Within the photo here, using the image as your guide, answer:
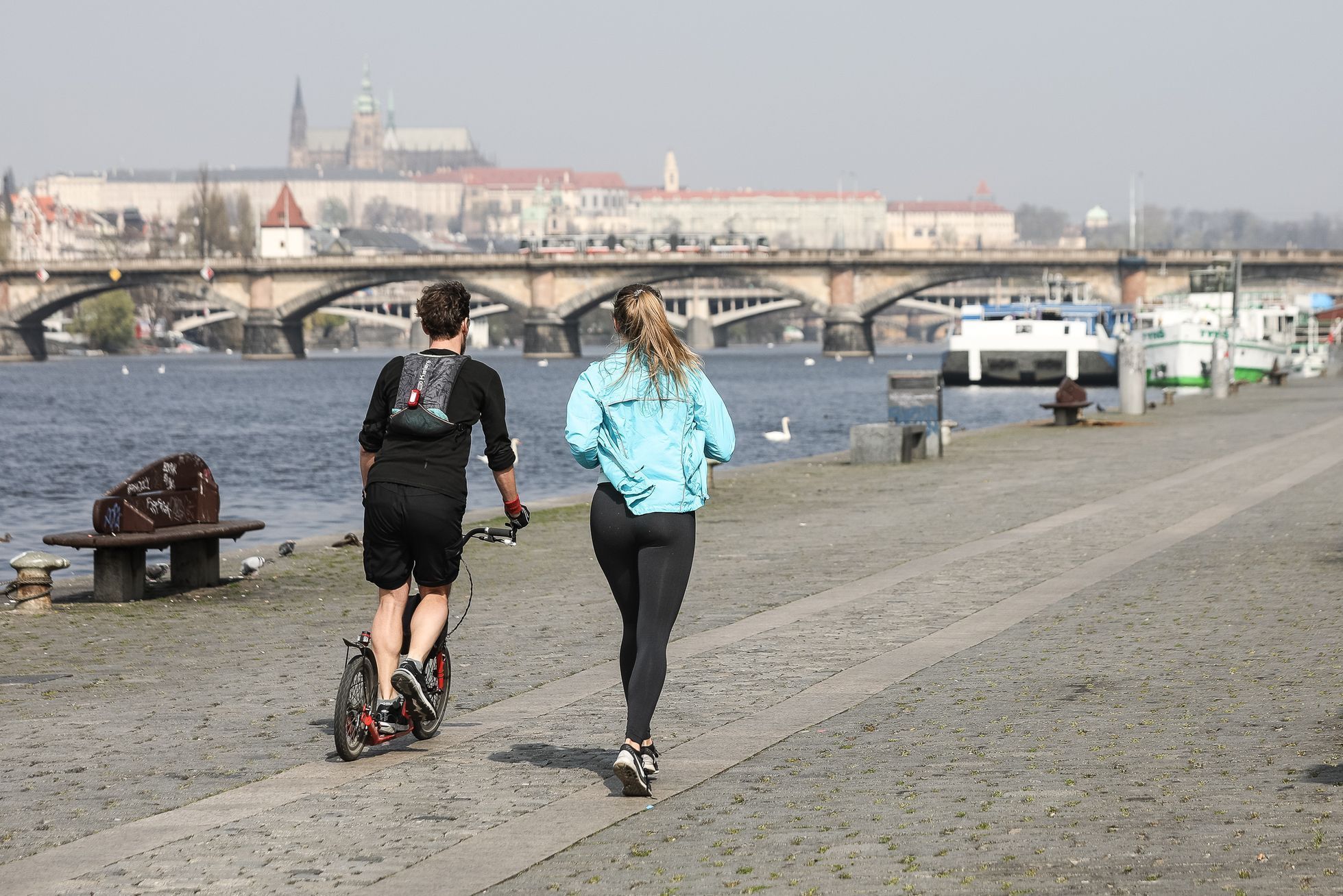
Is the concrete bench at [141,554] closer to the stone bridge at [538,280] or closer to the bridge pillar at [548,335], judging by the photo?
the stone bridge at [538,280]

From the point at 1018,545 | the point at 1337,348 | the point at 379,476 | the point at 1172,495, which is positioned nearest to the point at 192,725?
the point at 379,476

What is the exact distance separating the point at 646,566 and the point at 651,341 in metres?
0.77

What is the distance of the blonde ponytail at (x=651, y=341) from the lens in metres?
6.75

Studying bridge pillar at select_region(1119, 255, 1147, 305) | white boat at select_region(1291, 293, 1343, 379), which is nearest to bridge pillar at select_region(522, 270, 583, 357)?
bridge pillar at select_region(1119, 255, 1147, 305)

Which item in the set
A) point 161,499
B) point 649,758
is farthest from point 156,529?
point 649,758

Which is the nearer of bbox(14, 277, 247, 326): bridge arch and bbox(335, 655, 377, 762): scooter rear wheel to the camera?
bbox(335, 655, 377, 762): scooter rear wheel

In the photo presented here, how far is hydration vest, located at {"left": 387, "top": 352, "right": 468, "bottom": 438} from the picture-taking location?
7.25 meters

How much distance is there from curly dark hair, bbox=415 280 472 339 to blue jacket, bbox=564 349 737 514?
736 millimetres

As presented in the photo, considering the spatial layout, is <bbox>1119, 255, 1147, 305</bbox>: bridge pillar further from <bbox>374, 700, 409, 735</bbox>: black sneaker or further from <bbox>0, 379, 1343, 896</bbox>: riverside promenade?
<bbox>374, 700, 409, 735</bbox>: black sneaker

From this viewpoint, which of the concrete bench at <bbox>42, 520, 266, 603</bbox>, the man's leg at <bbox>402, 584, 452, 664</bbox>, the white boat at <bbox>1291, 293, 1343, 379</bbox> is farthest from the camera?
the white boat at <bbox>1291, 293, 1343, 379</bbox>

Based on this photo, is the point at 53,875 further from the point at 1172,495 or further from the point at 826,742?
the point at 1172,495

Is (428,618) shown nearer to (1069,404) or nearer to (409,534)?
(409,534)

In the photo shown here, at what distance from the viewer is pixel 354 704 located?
718 cm

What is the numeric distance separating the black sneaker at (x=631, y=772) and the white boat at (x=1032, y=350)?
67.3 meters
